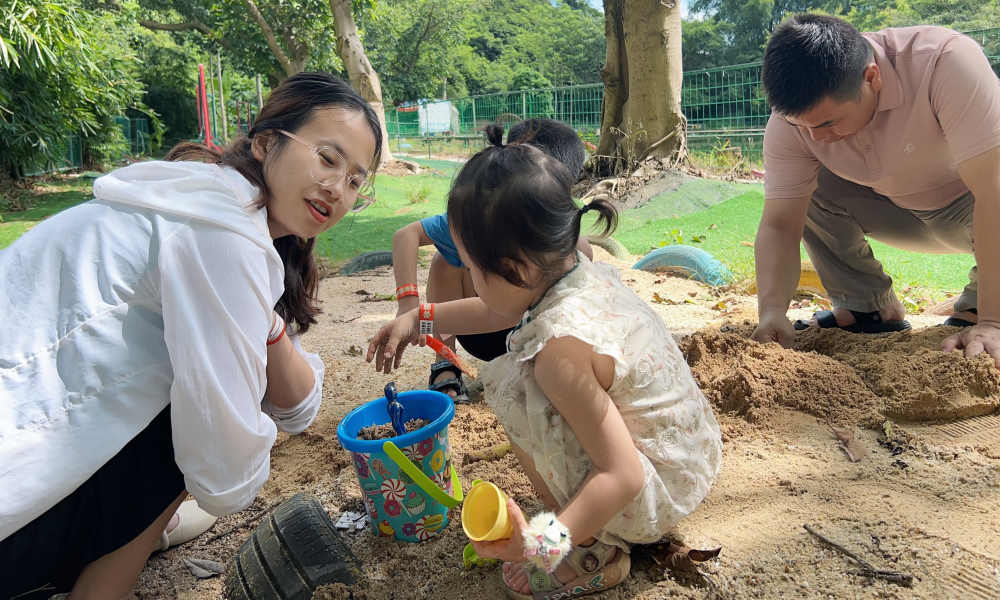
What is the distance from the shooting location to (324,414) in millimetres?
2475

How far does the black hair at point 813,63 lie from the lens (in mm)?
2082

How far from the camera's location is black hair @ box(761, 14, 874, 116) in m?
2.08

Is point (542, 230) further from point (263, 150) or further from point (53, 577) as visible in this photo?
point (53, 577)

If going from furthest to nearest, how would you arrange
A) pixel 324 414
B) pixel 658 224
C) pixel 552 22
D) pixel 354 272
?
pixel 552 22
pixel 658 224
pixel 354 272
pixel 324 414

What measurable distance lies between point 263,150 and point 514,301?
2.39 feet

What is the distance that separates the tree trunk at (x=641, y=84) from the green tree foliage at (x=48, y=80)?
21.1ft

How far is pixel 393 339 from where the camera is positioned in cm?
170

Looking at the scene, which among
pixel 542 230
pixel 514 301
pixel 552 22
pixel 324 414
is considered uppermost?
pixel 552 22

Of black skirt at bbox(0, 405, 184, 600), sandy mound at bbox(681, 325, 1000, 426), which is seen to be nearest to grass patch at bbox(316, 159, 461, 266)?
sandy mound at bbox(681, 325, 1000, 426)

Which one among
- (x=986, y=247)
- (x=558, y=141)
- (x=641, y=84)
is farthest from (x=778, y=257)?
(x=641, y=84)

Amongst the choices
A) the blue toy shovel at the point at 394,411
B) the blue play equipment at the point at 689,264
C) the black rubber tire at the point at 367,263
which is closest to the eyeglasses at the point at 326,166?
the blue toy shovel at the point at 394,411

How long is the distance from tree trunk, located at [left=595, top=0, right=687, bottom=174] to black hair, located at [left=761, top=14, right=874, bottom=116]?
218 inches

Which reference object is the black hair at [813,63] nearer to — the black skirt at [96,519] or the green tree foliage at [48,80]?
the black skirt at [96,519]

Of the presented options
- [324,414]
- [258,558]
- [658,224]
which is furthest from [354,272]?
[258,558]
